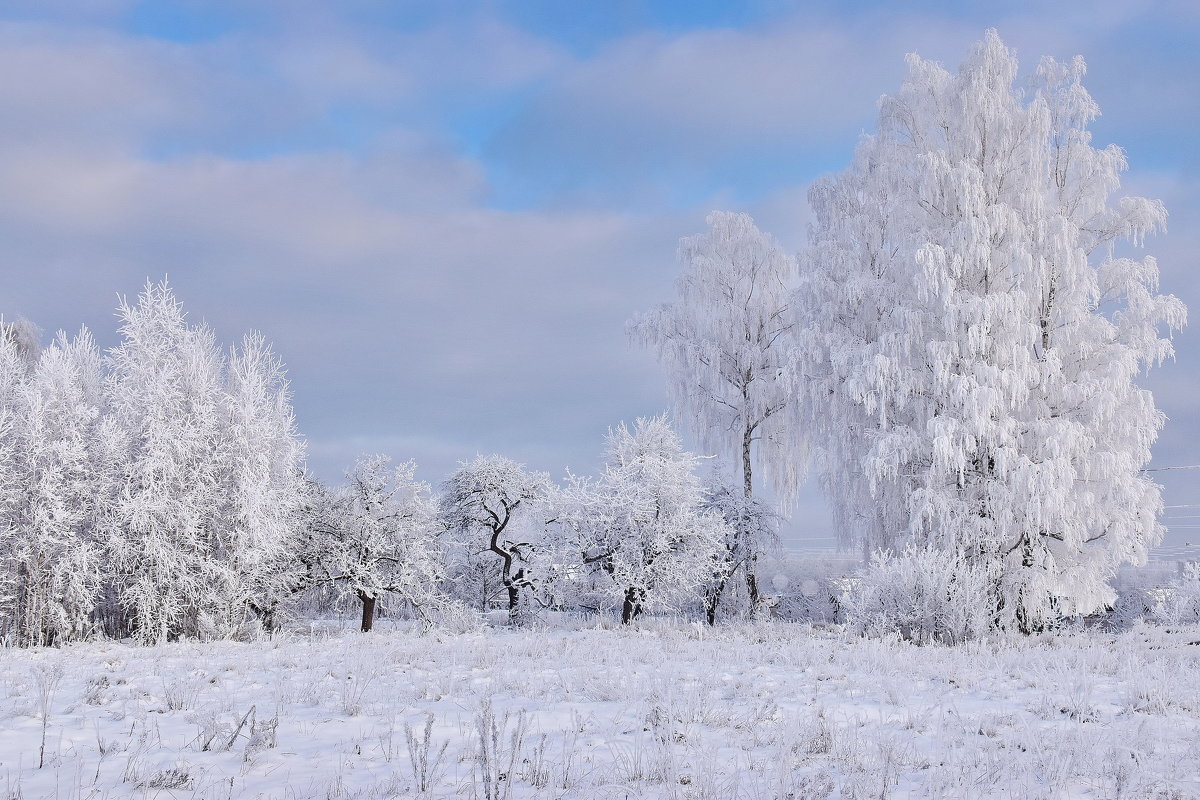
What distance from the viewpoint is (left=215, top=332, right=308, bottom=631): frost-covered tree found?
17.5 metres

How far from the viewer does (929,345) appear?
18.2m

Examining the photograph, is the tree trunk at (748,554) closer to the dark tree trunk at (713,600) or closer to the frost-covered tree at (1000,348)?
the dark tree trunk at (713,600)

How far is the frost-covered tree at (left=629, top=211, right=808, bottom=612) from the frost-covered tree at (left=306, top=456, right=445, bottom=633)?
8944 mm

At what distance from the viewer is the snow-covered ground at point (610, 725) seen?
13.6 ft

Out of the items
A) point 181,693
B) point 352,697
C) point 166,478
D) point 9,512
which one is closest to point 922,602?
point 352,697

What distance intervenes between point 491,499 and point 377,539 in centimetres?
383

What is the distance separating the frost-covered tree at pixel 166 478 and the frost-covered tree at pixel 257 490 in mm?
277

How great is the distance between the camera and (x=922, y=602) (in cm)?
1384

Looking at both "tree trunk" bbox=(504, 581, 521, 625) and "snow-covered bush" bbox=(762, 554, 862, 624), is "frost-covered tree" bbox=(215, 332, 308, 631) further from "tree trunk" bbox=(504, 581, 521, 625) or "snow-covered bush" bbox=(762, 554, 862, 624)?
"snow-covered bush" bbox=(762, 554, 862, 624)

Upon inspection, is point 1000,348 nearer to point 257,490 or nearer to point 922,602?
point 922,602

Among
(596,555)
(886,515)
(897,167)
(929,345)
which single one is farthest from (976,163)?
(596,555)

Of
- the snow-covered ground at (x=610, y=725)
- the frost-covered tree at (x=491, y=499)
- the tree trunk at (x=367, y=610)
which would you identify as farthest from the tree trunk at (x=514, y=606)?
the snow-covered ground at (x=610, y=725)

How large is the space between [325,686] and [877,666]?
6260 mm

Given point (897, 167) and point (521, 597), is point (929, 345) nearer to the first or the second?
point (897, 167)
